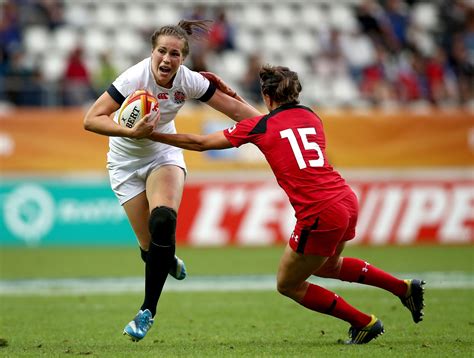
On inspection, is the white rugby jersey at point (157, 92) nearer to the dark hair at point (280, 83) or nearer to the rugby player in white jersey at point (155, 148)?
the rugby player in white jersey at point (155, 148)

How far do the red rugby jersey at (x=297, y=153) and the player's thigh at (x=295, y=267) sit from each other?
288mm

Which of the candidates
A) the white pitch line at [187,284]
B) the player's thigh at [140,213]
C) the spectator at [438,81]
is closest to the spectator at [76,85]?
the white pitch line at [187,284]

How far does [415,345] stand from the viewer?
7.25m

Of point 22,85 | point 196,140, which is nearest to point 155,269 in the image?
point 196,140

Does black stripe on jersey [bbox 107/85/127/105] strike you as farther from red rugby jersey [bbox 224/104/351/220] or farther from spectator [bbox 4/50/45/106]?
spectator [bbox 4/50/45/106]

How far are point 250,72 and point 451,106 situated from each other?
432 centimetres

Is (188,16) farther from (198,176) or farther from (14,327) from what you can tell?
(14,327)

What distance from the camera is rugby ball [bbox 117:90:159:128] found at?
720 cm

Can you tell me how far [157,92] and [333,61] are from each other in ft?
41.3

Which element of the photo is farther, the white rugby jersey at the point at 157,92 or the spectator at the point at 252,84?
the spectator at the point at 252,84

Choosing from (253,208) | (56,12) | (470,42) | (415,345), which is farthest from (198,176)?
(415,345)

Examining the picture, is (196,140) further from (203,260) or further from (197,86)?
(203,260)

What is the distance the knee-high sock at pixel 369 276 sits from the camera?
24.7 feet

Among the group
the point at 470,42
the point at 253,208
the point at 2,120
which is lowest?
the point at 253,208
